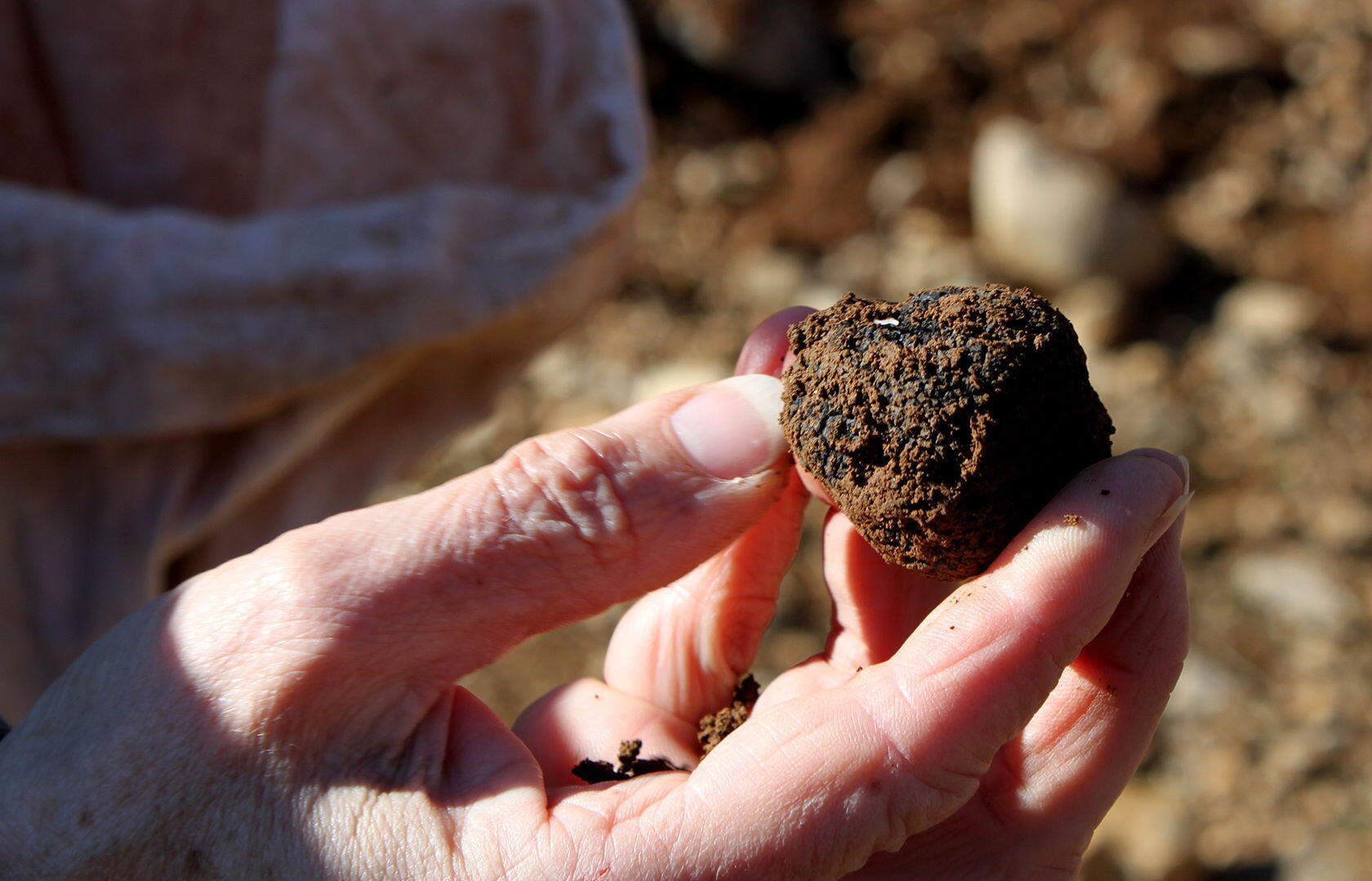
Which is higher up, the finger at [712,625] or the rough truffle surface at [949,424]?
the rough truffle surface at [949,424]

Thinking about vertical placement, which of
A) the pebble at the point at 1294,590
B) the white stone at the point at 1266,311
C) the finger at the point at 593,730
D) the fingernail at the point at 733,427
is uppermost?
the fingernail at the point at 733,427

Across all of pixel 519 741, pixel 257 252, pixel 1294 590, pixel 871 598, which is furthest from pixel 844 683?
pixel 1294 590

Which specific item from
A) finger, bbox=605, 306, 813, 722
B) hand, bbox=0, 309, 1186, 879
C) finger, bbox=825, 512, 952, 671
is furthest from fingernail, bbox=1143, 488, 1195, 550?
finger, bbox=605, 306, 813, 722

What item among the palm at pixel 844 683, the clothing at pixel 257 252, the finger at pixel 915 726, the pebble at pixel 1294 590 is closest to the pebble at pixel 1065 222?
the pebble at pixel 1294 590

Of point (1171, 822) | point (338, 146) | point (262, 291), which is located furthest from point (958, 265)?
point (262, 291)

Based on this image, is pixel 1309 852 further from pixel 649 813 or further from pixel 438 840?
pixel 438 840

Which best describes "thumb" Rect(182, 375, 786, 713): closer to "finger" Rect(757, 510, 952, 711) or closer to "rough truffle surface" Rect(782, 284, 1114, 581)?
"rough truffle surface" Rect(782, 284, 1114, 581)

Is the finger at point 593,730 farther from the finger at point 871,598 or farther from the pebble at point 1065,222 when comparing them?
the pebble at point 1065,222
